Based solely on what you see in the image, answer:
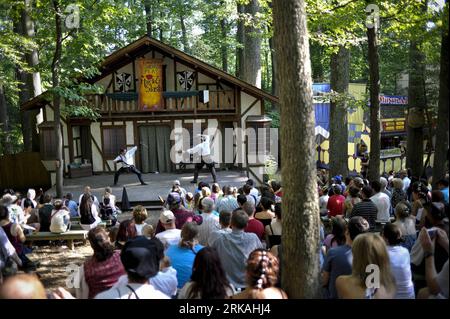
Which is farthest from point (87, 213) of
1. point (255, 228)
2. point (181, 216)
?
point (255, 228)

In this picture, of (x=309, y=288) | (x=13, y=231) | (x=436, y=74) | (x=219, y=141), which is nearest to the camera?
(x=309, y=288)

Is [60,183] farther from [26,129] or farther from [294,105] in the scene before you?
[294,105]

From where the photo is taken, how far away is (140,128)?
2038 cm

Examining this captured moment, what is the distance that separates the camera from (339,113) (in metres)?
15.2

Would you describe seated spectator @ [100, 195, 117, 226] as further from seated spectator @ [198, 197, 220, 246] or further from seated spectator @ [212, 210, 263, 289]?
seated spectator @ [212, 210, 263, 289]

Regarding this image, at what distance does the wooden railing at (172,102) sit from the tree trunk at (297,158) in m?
15.1

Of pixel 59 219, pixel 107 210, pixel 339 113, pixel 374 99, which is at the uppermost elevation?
pixel 374 99

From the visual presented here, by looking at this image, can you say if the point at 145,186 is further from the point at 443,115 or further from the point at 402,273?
the point at 402,273

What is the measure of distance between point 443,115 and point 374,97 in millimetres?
3766

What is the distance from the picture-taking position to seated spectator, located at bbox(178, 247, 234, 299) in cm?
352

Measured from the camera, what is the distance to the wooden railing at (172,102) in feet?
64.3

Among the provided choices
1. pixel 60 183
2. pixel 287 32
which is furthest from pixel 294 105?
pixel 60 183
